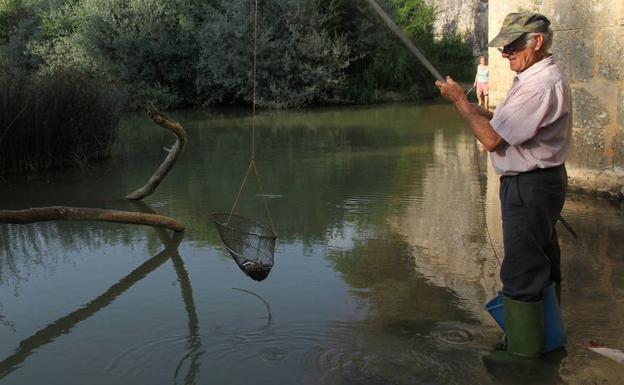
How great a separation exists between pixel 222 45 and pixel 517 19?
23104 mm

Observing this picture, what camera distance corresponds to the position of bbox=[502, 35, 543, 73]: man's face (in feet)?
13.8

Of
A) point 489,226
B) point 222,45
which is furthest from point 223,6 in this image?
point 489,226

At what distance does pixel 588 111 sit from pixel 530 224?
195 inches

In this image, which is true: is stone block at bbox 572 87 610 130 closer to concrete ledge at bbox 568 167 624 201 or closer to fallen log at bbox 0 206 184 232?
concrete ledge at bbox 568 167 624 201

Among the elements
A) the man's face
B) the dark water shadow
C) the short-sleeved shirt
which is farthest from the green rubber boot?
the dark water shadow

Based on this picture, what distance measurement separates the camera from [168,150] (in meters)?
9.24

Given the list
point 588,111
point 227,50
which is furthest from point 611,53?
point 227,50

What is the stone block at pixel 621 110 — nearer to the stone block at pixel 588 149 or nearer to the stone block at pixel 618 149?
the stone block at pixel 618 149

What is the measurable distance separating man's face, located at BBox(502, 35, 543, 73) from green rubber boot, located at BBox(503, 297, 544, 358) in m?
1.31

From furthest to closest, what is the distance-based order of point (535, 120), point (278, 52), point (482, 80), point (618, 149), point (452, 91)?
1. point (278, 52)
2. point (482, 80)
3. point (618, 149)
4. point (452, 91)
5. point (535, 120)

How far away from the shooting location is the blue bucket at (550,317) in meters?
4.37

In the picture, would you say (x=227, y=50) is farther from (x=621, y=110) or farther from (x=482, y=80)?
(x=621, y=110)

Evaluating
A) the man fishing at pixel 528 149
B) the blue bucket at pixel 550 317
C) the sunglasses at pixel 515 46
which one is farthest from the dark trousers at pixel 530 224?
the sunglasses at pixel 515 46

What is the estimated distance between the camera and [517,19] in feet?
13.8
